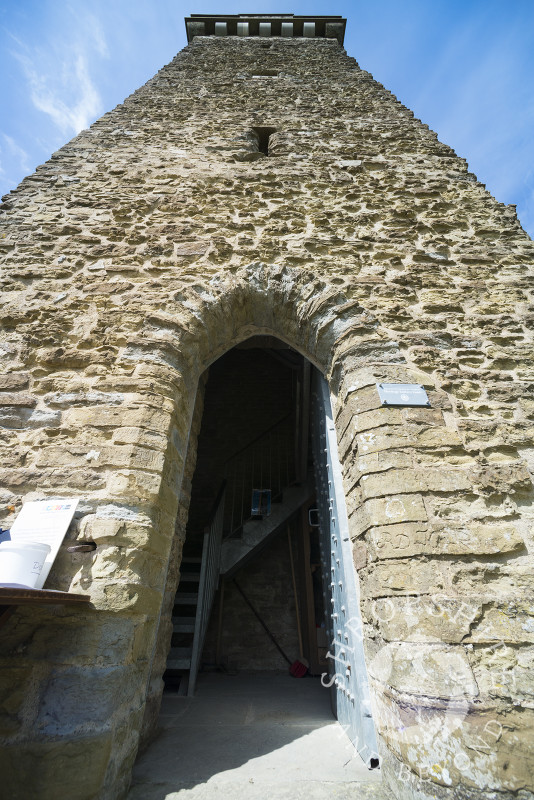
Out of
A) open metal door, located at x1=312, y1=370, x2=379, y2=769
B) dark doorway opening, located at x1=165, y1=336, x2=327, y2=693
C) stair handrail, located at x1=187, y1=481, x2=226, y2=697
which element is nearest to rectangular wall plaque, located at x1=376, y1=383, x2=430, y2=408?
open metal door, located at x1=312, y1=370, x2=379, y2=769

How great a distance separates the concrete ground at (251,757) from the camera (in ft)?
4.88

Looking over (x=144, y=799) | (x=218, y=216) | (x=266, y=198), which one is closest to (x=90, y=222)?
(x=218, y=216)

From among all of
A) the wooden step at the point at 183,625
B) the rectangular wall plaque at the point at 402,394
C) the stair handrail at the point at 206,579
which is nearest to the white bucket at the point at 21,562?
the rectangular wall plaque at the point at 402,394

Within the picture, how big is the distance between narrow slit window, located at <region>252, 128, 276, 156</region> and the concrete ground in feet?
16.2

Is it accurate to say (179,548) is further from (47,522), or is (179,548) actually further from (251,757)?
(251,757)

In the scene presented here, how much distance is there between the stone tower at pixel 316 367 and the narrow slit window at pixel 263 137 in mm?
84

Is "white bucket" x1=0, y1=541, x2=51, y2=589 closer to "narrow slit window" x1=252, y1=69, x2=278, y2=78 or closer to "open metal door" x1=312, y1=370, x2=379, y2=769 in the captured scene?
"open metal door" x1=312, y1=370, x2=379, y2=769

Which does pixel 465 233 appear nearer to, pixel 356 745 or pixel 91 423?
pixel 91 423

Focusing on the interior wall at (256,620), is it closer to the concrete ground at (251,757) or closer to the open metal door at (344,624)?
the concrete ground at (251,757)

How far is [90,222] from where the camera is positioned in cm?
313

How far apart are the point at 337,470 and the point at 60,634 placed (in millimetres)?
1637

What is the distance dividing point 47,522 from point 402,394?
199cm

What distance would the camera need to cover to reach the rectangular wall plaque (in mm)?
2221

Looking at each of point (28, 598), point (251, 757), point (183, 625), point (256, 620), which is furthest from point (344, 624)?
point (256, 620)
